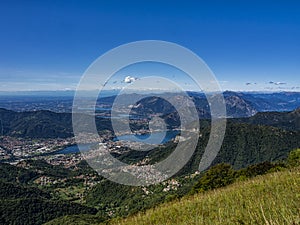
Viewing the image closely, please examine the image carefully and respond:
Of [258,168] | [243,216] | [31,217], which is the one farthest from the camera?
[31,217]

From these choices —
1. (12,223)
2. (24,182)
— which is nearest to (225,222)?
(12,223)

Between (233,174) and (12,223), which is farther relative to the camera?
(12,223)

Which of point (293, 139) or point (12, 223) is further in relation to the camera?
point (293, 139)

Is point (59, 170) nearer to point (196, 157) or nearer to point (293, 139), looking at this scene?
point (196, 157)

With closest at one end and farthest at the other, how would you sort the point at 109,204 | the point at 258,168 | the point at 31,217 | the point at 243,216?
1. the point at 243,216
2. the point at 258,168
3. the point at 31,217
4. the point at 109,204

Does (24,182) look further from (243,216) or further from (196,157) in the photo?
(243,216)

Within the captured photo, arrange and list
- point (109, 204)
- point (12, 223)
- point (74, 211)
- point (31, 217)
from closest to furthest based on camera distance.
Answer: point (12, 223)
point (31, 217)
point (74, 211)
point (109, 204)

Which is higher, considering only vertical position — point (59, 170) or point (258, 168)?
point (258, 168)

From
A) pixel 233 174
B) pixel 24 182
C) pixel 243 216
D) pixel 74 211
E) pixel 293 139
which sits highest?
pixel 243 216

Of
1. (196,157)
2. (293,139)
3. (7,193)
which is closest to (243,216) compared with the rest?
(7,193)
